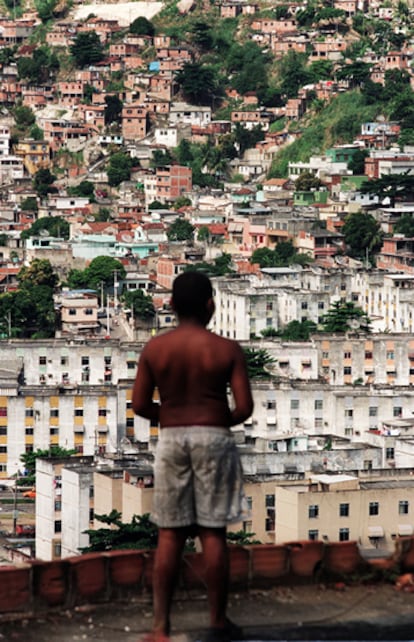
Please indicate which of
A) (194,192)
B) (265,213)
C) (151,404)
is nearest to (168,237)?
(265,213)

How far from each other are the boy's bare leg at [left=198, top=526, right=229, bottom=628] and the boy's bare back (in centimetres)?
46

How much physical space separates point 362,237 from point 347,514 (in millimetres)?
45757

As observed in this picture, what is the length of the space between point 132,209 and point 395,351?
34.2m

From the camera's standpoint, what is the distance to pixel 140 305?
69.6 meters

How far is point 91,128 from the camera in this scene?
103500 millimetres

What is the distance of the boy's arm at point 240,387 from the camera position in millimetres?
9812

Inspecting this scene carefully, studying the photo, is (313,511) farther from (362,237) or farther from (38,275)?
(362,237)

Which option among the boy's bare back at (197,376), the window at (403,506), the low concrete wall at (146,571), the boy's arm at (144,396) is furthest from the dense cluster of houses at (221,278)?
the boy's bare back at (197,376)

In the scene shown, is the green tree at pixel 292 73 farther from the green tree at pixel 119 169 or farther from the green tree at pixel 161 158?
the green tree at pixel 119 169

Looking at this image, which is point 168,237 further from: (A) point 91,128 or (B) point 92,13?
(B) point 92,13

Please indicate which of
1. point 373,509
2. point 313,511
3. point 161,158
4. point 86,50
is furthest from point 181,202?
point 373,509

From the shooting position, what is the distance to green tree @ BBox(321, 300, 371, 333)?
67.0m

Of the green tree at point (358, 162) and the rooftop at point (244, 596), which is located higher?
the rooftop at point (244, 596)

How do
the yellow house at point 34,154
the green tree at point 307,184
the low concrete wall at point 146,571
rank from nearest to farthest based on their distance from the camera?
1. the low concrete wall at point 146,571
2. the green tree at point 307,184
3. the yellow house at point 34,154
